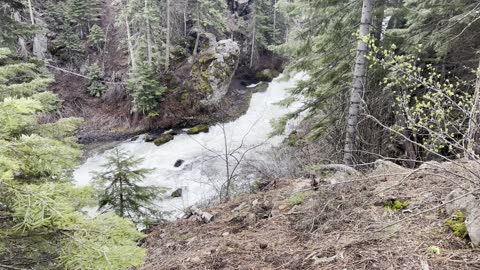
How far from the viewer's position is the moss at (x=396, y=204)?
309 cm

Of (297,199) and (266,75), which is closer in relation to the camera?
(297,199)

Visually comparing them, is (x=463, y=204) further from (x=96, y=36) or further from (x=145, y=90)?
(x=96, y=36)

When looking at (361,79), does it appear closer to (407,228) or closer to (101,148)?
(407,228)

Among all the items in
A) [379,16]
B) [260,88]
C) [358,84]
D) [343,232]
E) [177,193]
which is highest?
[379,16]

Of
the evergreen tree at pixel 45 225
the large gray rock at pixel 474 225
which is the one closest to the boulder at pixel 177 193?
the evergreen tree at pixel 45 225

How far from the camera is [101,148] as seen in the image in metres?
14.6

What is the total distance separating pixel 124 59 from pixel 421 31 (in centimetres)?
1770

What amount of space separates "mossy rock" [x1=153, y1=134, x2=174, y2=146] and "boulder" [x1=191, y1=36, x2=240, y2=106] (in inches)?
130

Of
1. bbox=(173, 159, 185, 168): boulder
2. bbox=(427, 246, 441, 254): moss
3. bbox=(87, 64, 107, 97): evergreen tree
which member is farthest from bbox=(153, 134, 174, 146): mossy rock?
bbox=(427, 246, 441, 254): moss

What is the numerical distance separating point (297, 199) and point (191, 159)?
965 centimetres

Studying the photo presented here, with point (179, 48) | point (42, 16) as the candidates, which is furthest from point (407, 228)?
point (42, 16)

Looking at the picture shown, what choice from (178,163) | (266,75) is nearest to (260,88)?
(266,75)

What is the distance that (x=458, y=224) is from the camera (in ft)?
8.05

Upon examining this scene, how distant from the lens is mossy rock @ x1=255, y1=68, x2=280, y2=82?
74.9 ft
